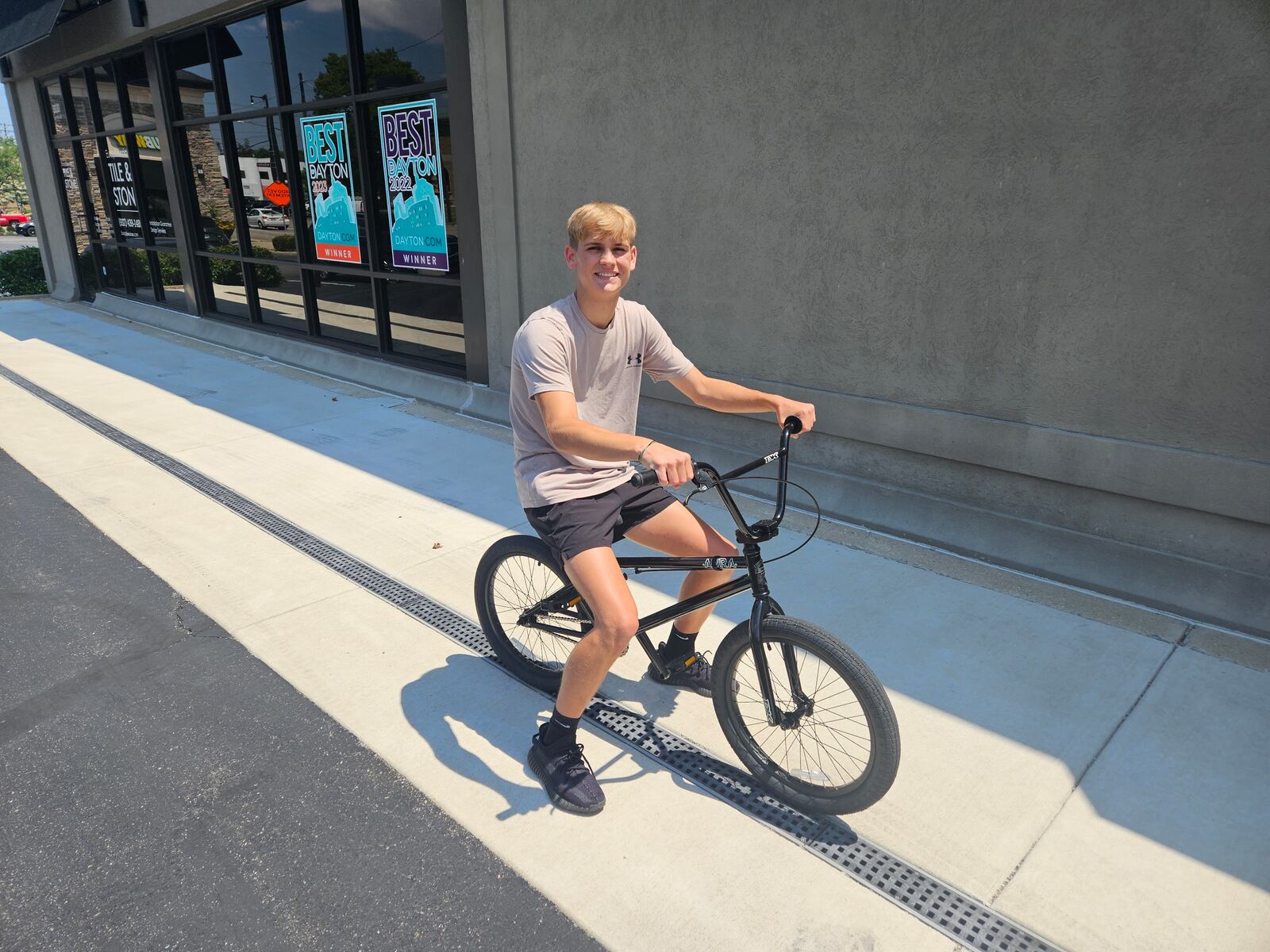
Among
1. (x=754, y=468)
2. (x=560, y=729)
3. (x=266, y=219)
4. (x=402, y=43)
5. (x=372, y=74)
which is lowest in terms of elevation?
(x=560, y=729)

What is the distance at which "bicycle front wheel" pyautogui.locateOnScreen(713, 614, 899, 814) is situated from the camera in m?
2.40

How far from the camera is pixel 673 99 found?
214 inches

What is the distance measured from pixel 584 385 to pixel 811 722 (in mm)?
1417

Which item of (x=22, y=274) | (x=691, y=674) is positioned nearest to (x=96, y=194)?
(x=22, y=274)

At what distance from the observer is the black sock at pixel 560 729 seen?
2.77 meters

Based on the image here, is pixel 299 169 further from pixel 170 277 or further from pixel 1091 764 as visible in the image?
pixel 1091 764

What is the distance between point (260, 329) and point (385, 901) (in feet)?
32.3

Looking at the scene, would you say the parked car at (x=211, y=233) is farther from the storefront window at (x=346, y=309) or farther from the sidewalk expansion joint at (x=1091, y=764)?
the sidewalk expansion joint at (x=1091, y=764)

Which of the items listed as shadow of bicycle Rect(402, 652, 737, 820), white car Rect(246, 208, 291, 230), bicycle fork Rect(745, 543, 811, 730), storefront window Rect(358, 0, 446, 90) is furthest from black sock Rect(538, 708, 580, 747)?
white car Rect(246, 208, 291, 230)

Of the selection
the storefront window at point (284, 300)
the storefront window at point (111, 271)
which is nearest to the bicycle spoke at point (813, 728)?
the storefront window at point (284, 300)

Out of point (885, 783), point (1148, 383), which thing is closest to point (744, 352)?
point (1148, 383)

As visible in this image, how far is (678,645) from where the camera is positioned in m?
3.23

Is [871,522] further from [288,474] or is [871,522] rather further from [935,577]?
[288,474]

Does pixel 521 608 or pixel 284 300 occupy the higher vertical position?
pixel 284 300
